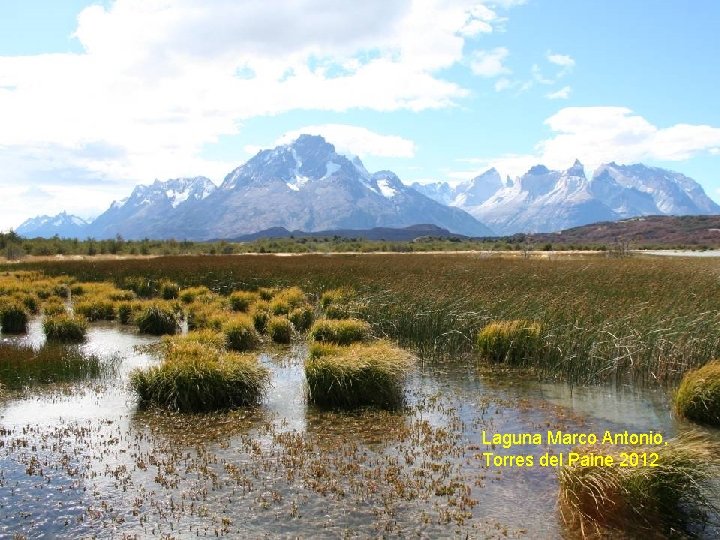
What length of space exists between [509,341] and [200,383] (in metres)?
9.97

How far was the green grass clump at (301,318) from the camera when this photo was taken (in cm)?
2469

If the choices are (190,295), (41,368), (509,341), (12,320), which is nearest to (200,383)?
(41,368)

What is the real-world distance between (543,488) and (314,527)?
3929 mm

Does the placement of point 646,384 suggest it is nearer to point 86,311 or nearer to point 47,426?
point 47,426

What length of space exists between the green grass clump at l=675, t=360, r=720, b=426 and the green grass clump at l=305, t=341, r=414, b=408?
6515 millimetres

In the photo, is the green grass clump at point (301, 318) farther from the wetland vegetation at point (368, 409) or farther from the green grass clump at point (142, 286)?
the green grass clump at point (142, 286)

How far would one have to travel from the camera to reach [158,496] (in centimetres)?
898

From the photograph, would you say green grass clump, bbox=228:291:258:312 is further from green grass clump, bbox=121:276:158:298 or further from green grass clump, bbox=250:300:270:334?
green grass clump, bbox=121:276:158:298

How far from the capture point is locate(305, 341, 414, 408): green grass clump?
541 inches

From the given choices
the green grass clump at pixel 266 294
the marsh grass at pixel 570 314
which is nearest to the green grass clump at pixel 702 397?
the marsh grass at pixel 570 314

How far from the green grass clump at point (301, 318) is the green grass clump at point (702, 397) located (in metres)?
15.3

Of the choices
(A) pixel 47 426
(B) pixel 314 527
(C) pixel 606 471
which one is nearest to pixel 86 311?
(A) pixel 47 426

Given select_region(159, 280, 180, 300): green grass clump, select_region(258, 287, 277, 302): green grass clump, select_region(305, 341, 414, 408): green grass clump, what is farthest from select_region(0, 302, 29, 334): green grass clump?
select_region(305, 341, 414, 408): green grass clump

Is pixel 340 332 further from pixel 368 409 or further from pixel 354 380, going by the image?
pixel 368 409
